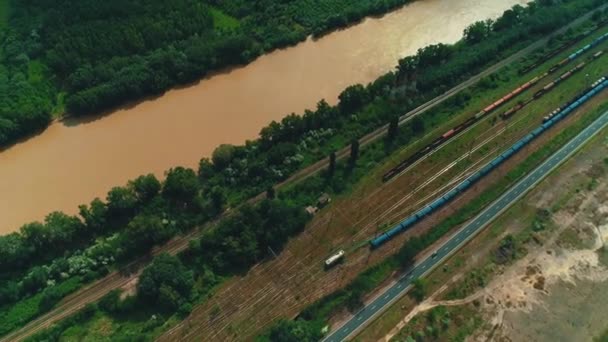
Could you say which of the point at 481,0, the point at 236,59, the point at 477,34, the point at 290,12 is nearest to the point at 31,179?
the point at 236,59

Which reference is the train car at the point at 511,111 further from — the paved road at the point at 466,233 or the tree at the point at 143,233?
the tree at the point at 143,233

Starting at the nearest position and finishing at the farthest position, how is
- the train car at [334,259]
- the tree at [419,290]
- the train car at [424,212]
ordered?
the tree at [419,290], the train car at [334,259], the train car at [424,212]

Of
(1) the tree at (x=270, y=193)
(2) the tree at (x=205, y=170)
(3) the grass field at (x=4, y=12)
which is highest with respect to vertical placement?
(3) the grass field at (x=4, y=12)

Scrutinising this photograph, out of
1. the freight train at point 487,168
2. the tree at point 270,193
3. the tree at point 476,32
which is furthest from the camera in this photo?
the tree at point 476,32

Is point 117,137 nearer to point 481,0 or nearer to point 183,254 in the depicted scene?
point 183,254

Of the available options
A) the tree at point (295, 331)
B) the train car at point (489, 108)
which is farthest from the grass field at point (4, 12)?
the train car at point (489, 108)

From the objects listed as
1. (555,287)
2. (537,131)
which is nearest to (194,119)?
(537,131)

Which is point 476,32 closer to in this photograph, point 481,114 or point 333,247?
point 481,114
